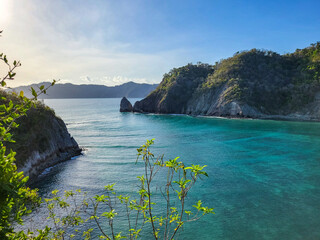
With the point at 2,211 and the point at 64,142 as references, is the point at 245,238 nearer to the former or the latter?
the point at 2,211

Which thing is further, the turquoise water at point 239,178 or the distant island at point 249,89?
the distant island at point 249,89

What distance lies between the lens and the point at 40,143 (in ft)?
102

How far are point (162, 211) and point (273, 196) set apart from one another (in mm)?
11023

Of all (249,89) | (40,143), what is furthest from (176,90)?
(40,143)

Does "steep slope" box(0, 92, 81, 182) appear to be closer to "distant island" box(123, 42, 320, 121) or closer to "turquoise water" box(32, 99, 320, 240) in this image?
"turquoise water" box(32, 99, 320, 240)

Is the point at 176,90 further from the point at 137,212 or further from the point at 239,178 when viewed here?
the point at 137,212

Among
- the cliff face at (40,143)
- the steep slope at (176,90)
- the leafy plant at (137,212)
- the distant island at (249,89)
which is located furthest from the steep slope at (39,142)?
the steep slope at (176,90)

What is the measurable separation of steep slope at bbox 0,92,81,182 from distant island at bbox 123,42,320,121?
70.4 meters

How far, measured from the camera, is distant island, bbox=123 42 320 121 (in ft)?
285

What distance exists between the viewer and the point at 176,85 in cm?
12019

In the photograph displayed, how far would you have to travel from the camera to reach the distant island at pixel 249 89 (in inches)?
3426

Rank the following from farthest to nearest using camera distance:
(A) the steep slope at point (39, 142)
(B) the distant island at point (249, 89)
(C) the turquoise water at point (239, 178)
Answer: (B) the distant island at point (249, 89) → (A) the steep slope at point (39, 142) → (C) the turquoise water at point (239, 178)

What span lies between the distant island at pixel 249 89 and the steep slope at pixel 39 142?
70432mm

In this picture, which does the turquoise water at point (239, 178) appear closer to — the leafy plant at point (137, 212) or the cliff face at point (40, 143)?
the cliff face at point (40, 143)
